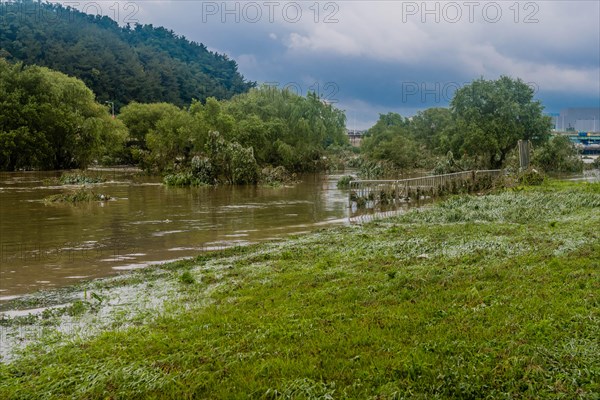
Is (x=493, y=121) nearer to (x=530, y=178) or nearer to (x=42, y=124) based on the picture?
(x=530, y=178)

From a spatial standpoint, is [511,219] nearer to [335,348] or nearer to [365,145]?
[335,348]

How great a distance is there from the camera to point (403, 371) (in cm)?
477

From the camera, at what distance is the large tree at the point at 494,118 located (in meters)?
44.4

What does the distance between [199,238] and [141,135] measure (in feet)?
229

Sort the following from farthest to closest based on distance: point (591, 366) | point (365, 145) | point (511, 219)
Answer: point (365, 145), point (511, 219), point (591, 366)

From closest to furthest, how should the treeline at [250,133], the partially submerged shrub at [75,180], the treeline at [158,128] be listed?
1. the partially submerged shrub at [75,180]
2. the treeline at [250,133]
3. the treeline at [158,128]

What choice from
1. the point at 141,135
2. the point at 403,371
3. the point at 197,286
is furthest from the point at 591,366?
the point at 141,135

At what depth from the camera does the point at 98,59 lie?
111 metres

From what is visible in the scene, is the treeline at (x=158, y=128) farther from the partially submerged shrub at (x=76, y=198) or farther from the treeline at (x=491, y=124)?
the partially submerged shrub at (x=76, y=198)

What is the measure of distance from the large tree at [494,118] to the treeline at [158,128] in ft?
56.3

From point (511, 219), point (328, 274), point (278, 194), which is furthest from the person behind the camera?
point (278, 194)

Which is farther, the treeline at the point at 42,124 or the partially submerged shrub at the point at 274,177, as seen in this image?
the treeline at the point at 42,124

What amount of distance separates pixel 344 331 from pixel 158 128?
5878 centimetres

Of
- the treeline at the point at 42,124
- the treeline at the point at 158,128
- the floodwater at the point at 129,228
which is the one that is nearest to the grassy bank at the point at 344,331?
the floodwater at the point at 129,228
